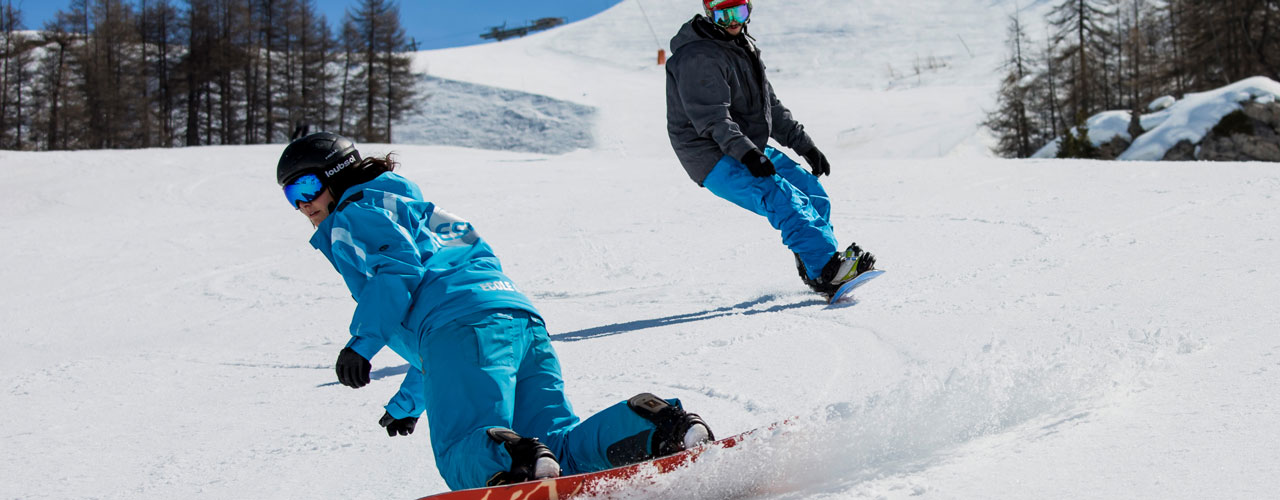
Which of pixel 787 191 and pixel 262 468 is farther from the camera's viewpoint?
pixel 787 191

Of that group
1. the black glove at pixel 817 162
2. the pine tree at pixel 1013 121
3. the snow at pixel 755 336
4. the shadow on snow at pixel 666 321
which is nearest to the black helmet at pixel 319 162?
the snow at pixel 755 336

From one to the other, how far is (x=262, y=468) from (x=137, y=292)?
180 inches

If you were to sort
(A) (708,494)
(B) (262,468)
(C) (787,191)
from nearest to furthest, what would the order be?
(A) (708,494) → (B) (262,468) → (C) (787,191)

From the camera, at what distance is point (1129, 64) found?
3803 centimetres

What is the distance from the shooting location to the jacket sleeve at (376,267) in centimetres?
232

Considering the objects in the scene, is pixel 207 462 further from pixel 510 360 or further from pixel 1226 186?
pixel 1226 186

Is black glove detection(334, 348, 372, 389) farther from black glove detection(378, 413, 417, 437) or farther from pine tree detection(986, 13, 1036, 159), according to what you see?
pine tree detection(986, 13, 1036, 159)

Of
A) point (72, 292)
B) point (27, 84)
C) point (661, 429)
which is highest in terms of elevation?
point (27, 84)

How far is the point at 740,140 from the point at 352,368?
2811mm

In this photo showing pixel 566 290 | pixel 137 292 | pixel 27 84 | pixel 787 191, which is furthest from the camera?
pixel 27 84

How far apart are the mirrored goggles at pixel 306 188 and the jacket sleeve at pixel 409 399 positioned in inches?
23.8

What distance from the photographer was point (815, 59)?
51.3 m

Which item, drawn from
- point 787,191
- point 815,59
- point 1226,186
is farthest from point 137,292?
point 815,59

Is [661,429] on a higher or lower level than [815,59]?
lower
